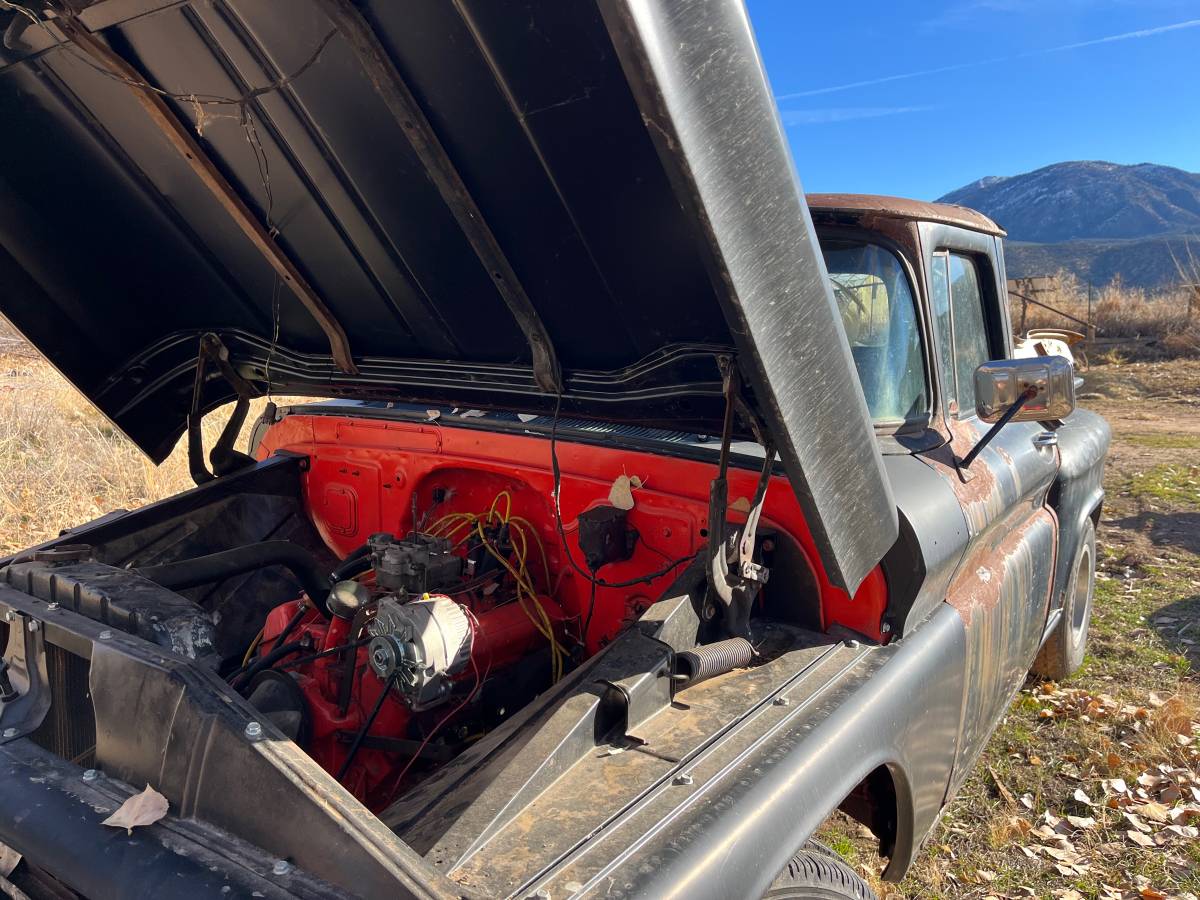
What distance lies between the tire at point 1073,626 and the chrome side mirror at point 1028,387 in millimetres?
1604

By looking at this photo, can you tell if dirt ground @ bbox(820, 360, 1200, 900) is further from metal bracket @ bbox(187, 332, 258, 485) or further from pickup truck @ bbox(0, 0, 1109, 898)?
metal bracket @ bbox(187, 332, 258, 485)

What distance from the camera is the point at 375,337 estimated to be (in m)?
2.87

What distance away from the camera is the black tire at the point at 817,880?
5.99 ft

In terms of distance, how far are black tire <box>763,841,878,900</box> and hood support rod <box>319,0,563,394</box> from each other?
134 cm

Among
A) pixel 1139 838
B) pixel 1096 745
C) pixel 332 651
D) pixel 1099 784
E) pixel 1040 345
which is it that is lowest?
pixel 1096 745

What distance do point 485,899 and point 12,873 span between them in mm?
941

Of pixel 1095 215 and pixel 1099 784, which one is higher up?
pixel 1099 784

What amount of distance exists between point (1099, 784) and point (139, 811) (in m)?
3.48

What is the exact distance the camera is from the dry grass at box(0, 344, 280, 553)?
658 cm

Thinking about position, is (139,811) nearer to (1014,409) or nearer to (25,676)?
(25,676)

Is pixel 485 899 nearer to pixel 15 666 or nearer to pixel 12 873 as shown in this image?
pixel 12 873

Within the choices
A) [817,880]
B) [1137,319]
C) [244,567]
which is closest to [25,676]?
[244,567]

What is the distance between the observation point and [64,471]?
7.48 metres

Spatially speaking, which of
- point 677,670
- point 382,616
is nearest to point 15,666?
point 382,616
